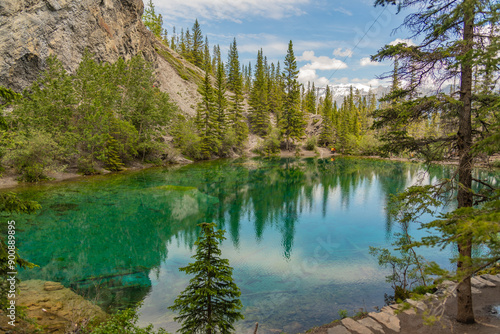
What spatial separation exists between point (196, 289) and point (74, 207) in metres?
19.3

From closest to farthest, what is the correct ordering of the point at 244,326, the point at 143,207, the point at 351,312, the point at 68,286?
the point at 244,326
the point at 351,312
the point at 68,286
the point at 143,207

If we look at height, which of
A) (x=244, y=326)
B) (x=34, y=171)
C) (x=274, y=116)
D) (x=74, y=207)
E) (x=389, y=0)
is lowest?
(x=244, y=326)

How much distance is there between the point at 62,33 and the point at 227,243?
42228mm

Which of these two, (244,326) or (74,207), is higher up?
(74,207)

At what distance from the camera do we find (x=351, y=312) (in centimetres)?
Result: 939

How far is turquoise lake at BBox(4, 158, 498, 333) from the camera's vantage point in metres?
10.2

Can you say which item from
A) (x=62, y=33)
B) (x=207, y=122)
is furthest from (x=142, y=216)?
(x=207, y=122)

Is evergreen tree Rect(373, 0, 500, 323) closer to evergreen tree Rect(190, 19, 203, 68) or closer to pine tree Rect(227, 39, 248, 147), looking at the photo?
pine tree Rect(227, 39, 248, 147)

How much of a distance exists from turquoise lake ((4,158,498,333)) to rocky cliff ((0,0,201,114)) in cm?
1807

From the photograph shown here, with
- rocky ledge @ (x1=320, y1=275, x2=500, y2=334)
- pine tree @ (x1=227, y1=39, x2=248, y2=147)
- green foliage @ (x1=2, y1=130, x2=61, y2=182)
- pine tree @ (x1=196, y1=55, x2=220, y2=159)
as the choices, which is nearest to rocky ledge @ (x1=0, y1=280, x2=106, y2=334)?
rocky ledge @ (x1=320, y1=275, x2=500, y2=334)

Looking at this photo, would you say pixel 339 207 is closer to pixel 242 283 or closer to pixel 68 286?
pixel 242 283

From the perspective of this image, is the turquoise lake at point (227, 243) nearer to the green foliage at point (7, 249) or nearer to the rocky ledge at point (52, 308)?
the rocky ledge at point (52, 308)

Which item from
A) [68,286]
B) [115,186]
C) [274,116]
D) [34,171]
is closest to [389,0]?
[68,286]

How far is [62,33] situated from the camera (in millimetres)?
38125
